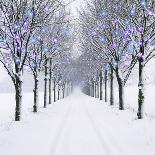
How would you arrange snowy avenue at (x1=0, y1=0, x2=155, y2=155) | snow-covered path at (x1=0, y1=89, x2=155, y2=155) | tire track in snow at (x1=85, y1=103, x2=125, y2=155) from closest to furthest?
tire track in snow at (x1=85, y1=103, x2=125, y2=155) < snow-covered path at (x1=0, y1=89, x2=155, y2=155) < snowy avenue at (x1=0, y1=0, x2=155, y2=155)

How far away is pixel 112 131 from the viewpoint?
55.4 ft

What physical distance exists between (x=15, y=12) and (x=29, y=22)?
1271 millimetres

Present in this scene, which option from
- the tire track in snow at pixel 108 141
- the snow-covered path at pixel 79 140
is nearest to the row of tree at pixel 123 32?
the tire track in snow at pixel 108 141

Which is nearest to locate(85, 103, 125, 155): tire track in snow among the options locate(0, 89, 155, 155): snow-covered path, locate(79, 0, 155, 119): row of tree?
locate(0, 89, 155, 155): snow-covered path

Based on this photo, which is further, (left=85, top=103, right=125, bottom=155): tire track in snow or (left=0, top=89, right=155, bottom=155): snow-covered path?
(left=0, top=89, right=155, bottom=155): snow-covered path

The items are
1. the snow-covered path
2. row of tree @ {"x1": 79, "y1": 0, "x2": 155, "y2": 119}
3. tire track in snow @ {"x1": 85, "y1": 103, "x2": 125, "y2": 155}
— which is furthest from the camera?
row of tree @ {"x1": 79, "y1": 0, "x2": 155, "y2": 119}

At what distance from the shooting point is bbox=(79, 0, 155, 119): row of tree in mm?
20406

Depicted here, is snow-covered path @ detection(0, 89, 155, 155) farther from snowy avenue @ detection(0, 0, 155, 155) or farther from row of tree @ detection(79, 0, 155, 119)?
row of tree @ detection(79, 0, 155, 119)

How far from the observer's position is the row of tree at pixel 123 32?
803 inches

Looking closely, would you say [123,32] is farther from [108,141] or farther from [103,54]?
[108,141]

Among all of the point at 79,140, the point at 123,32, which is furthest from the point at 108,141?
the point at 123,32

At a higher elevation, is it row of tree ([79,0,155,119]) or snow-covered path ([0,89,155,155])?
row of tree ([79,0,155,119])

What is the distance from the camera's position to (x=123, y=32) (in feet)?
84.2

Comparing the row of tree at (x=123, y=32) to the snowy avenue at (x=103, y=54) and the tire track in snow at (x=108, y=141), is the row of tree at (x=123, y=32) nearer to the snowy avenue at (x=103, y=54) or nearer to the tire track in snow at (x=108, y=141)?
the snowy avenue at (x=103, y=54)
